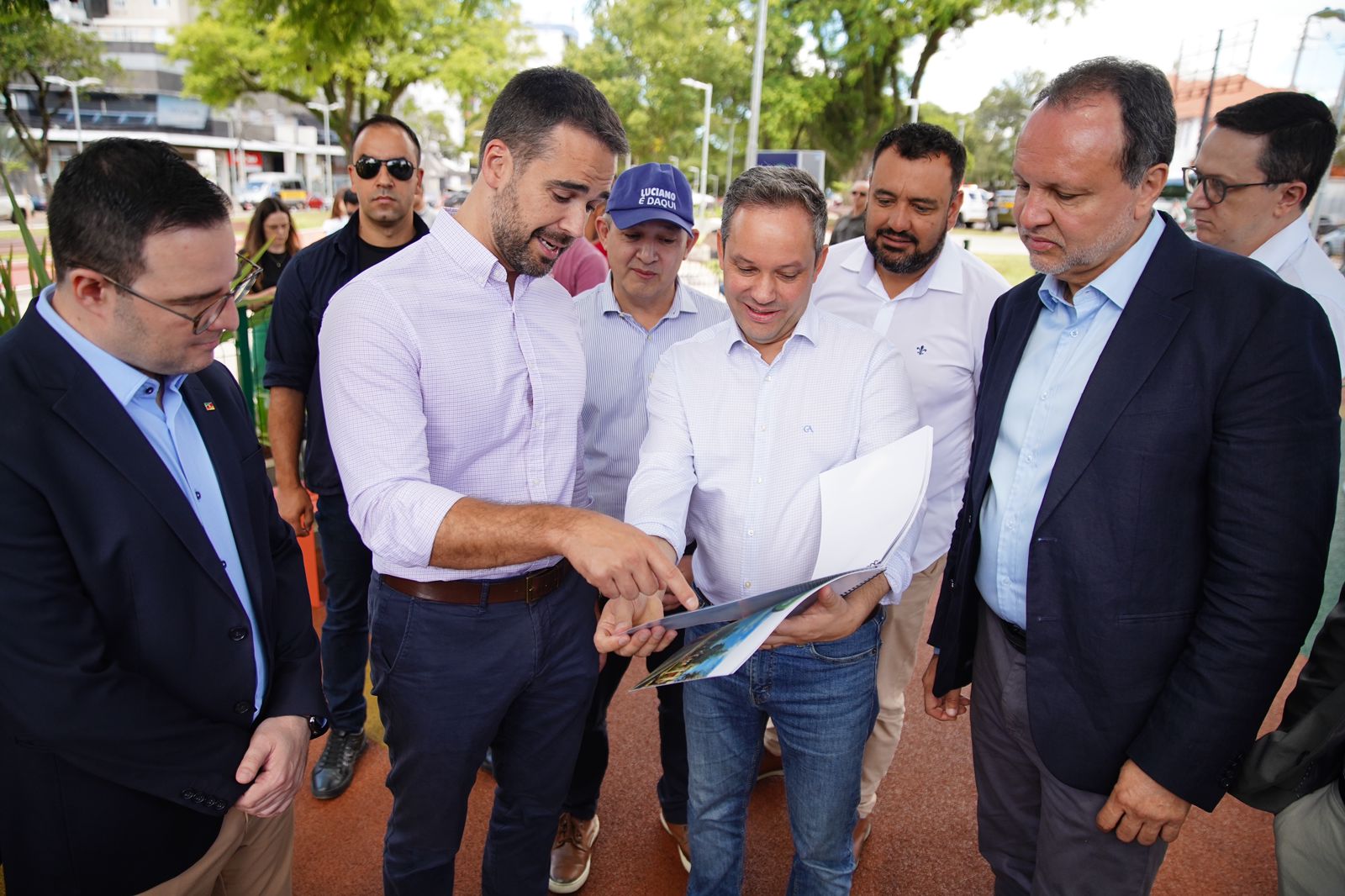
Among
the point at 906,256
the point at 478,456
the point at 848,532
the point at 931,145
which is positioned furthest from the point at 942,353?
the point at 478,456

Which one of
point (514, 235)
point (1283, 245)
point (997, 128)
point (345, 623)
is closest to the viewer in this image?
point (514, 235)

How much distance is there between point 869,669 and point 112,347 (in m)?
→ 1.83

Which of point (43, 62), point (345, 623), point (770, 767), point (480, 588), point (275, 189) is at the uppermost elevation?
point (43, 62)

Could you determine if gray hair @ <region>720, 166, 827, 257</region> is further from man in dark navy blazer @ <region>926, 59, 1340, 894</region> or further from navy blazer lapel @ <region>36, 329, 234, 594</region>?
navy blazer lapel @ <region>36, 329, 234, 594</region>

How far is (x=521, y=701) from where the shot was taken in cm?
217

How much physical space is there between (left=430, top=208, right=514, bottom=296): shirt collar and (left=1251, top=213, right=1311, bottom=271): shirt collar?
9.73ft

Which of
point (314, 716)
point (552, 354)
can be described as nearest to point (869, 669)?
point (552, 354)

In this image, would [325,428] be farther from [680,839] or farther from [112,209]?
[680,839]

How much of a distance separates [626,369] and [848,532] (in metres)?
1.37

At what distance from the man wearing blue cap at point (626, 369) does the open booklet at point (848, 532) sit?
3.96ft

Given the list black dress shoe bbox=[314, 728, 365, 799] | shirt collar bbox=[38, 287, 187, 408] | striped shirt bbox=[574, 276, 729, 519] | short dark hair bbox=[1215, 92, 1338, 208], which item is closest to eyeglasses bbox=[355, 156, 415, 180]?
A: striped shirt bbox=[574, 276, 729, 519]

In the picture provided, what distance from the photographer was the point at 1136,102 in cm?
175

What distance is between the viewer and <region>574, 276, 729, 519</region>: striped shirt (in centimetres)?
285

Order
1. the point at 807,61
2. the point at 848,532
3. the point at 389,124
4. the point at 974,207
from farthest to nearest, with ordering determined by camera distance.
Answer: the point at 974,207 → the point at 807,61 → the point at 389,124 → the point at 848,532
